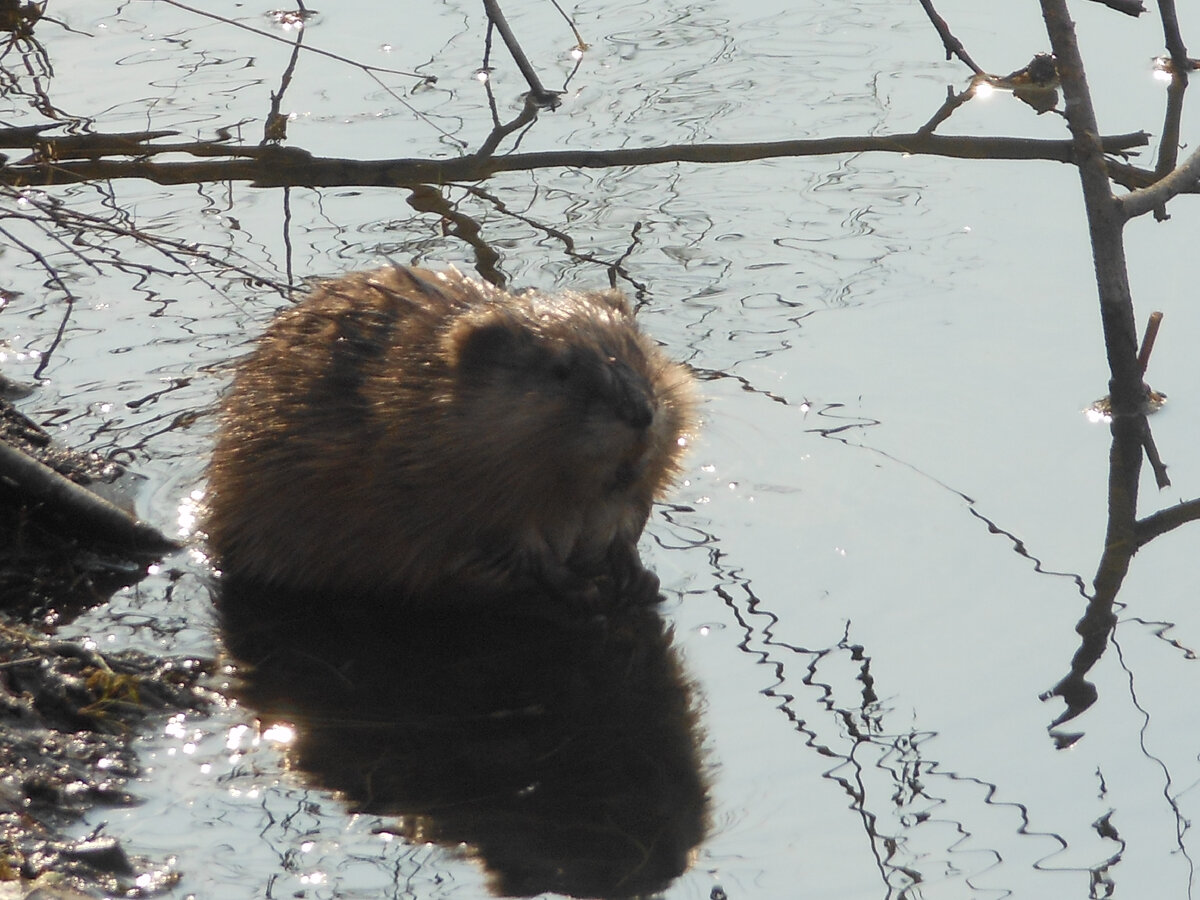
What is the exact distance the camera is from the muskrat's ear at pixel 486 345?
3.97 m

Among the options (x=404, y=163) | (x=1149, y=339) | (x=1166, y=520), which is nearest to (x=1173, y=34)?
(x=1149, y=339)

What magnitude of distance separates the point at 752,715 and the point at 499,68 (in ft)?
14.2

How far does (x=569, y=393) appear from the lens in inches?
152

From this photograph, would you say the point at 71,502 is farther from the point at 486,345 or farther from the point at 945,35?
the point at 945,35

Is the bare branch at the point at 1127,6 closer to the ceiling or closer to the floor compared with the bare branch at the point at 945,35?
closer to the ceiling

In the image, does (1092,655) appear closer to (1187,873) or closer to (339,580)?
(1187,873)

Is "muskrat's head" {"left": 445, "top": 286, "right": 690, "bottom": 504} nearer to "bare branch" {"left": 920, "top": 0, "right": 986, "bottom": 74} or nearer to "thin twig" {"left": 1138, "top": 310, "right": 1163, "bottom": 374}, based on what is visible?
"thin twig" {"left": 1138, "top": 310, "right": 1163, "bottom": 374}

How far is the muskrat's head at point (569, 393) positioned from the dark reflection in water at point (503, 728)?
390 millimetres

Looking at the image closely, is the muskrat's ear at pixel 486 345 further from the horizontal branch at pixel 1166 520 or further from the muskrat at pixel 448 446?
the horizontal branch at pixel 1166 520

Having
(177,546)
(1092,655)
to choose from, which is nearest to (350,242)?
(177,546)

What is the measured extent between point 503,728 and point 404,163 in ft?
10.2

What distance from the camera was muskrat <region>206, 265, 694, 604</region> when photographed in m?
3.90

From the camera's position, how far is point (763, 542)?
160 inches

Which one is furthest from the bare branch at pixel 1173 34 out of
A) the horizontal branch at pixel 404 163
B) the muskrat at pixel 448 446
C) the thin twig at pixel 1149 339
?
the muskrat at pixel 448 446
